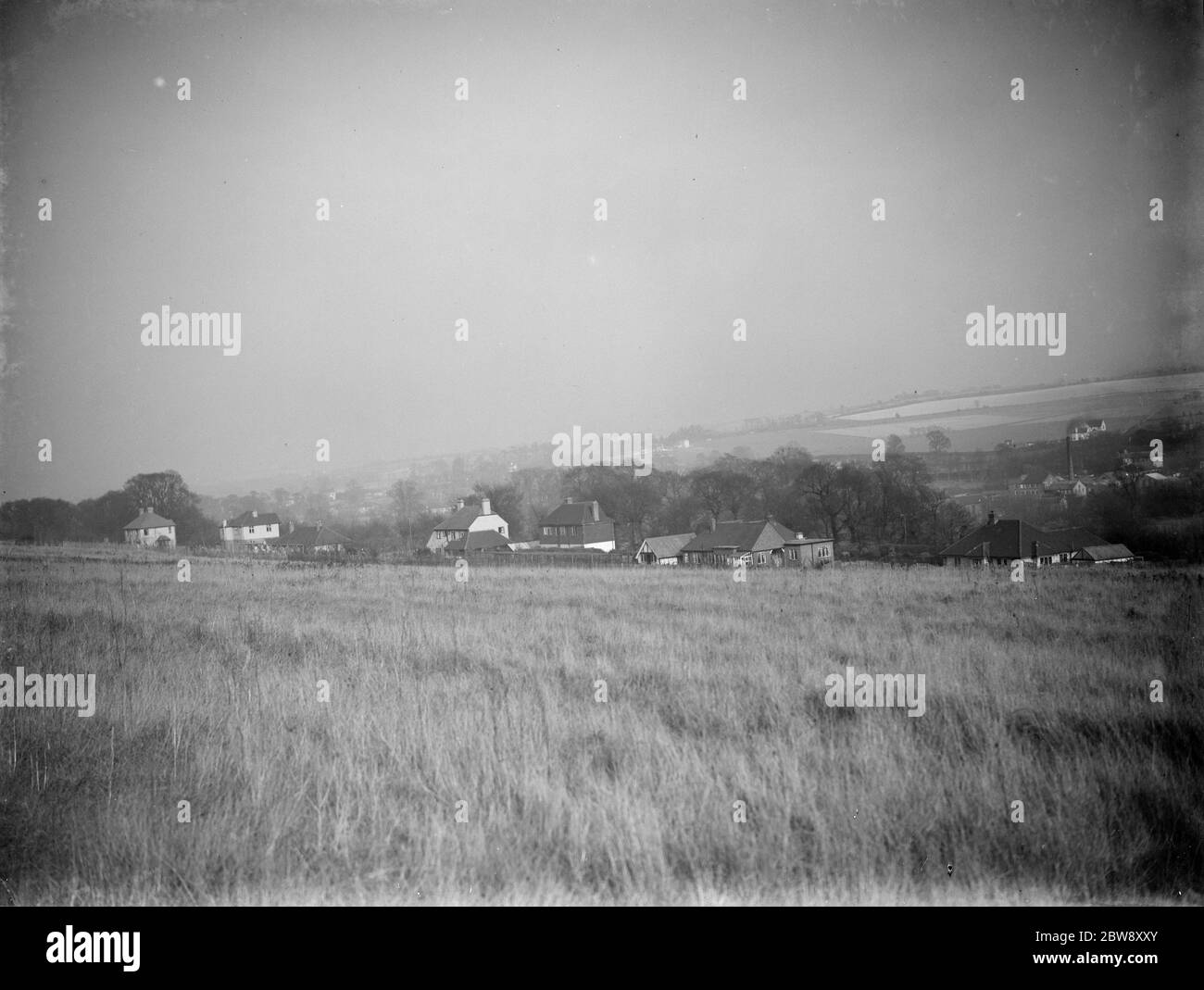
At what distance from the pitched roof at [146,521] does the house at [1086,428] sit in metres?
12.3

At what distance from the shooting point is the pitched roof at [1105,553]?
8773 millimetres

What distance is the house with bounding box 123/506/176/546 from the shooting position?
9336mm

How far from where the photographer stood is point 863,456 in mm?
10766

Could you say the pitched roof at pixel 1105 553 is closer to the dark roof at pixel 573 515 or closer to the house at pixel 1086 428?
the house at pixel 1086 428

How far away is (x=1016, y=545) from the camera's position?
10672 millimetres

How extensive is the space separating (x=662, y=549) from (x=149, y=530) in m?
8.54

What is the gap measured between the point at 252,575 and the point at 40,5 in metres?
6.31

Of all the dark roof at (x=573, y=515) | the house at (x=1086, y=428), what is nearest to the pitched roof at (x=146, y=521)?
the dark roof at (x=573, y=515)

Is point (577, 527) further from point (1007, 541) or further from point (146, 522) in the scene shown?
point (1007, 541)
